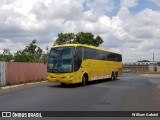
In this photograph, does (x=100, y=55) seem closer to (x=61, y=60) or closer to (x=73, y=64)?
(x=73, y=64)

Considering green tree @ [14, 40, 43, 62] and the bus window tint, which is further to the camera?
green tree @ [14, 40, 43, 62]

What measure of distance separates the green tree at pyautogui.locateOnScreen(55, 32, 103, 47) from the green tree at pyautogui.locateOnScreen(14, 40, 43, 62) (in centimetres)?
663

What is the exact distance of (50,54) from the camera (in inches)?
987

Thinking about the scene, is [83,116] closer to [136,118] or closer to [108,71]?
[136,118]

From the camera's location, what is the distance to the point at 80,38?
71500mm

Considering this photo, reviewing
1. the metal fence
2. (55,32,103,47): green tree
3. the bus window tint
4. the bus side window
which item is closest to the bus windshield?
the bus side window

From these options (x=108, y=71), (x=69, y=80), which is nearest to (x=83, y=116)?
(x=69, y=80)

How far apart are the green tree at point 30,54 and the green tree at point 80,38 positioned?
6.63 meters

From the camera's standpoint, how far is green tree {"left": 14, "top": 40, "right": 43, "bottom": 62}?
59.4 meters

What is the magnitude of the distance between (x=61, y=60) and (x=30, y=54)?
127 ft

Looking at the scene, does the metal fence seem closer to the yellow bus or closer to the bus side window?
the yellow bus

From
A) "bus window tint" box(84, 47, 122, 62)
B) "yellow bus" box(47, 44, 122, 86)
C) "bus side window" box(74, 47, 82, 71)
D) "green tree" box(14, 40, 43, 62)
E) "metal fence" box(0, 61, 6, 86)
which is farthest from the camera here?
"green tree" box(14, 40, 43, 62)

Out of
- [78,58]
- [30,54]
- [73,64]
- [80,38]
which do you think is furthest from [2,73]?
[80,38]

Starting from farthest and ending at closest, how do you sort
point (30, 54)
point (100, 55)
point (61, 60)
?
1. point (30, 54)
2. point (100, 55)
3. point (61, 60)
